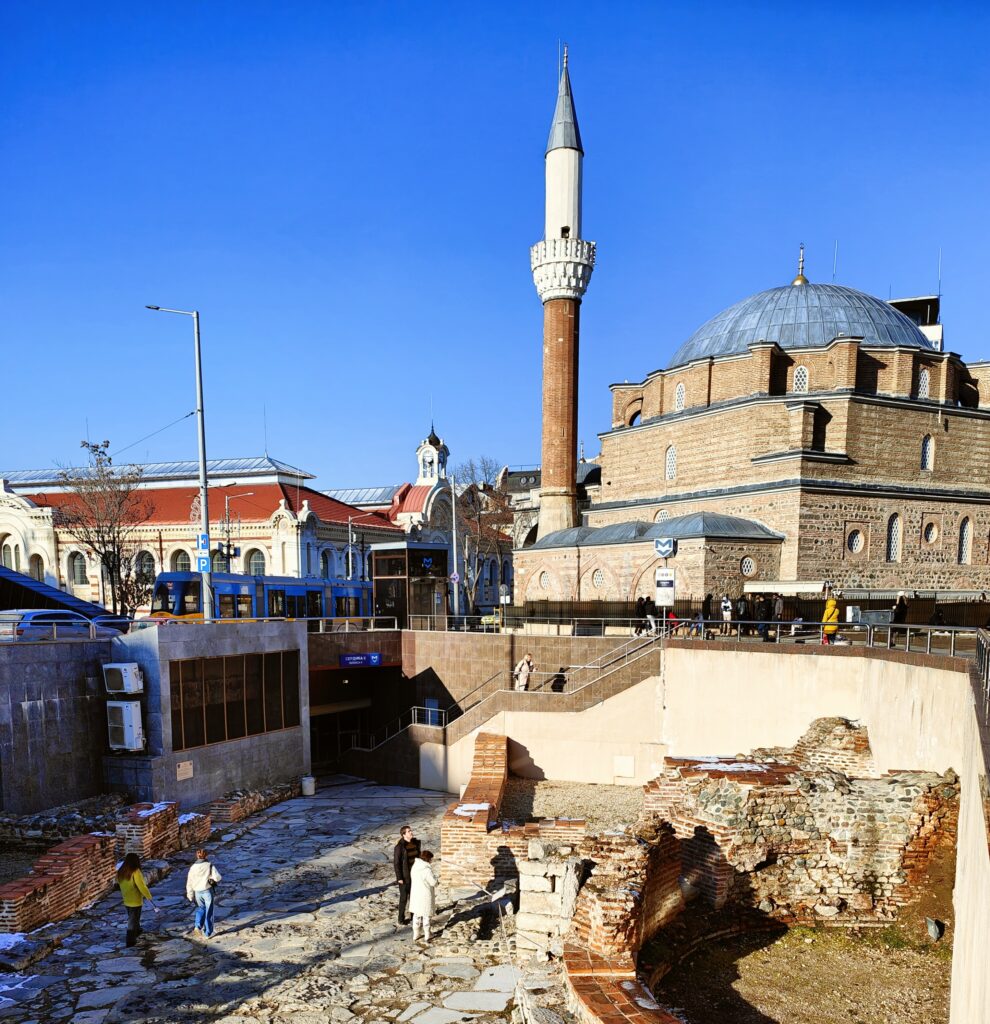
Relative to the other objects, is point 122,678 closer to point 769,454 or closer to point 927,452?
point 769,454

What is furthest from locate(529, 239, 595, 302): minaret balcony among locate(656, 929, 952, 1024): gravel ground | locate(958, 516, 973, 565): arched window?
locate(656, 929, 952, 1024): gravel ground

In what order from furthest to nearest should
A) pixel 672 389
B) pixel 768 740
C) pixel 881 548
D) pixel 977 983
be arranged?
pixel 672 389 < pixel 881 548 < pixel 768 740 < pixel 977 983

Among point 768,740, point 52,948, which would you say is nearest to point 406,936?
point 52,948

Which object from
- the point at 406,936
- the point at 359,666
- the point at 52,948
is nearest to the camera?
the point at 52,948

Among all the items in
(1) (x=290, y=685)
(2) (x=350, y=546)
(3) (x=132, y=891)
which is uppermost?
(2) (x=350, y=546)

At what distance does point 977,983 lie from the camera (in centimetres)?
425

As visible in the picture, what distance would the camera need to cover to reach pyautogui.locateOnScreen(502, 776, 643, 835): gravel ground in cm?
1545

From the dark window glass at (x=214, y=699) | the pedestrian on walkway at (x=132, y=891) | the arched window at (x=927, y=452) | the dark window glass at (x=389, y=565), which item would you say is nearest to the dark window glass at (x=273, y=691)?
the dark window glass at (x=214, y=699)

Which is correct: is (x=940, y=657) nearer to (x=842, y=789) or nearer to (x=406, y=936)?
(x=842, y=789)

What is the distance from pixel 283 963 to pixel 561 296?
2904 centimetres

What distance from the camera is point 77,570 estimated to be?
136 feet

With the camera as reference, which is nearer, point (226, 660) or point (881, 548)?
point (226, 660)

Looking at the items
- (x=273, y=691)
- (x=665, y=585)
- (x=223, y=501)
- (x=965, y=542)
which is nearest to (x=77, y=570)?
(x=223, y=501)

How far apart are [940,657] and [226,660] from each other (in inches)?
541
